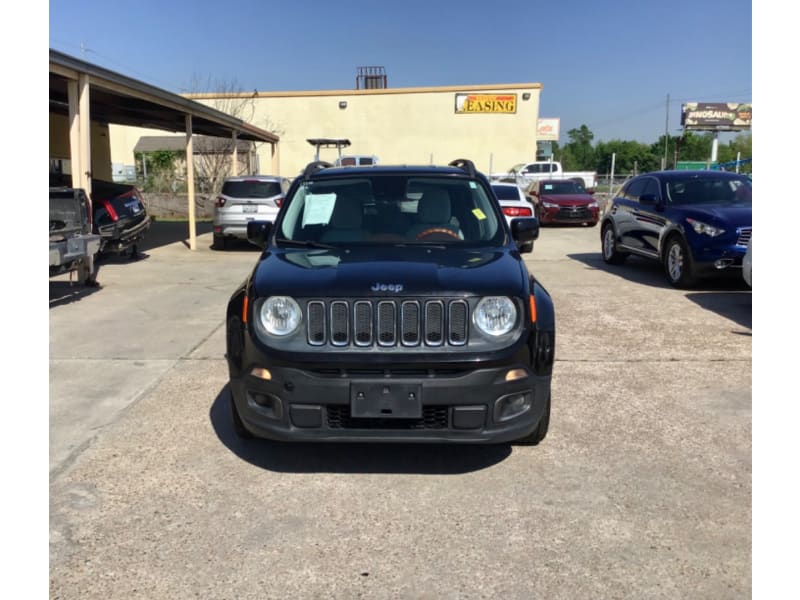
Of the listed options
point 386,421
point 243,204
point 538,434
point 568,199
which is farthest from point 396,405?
point 568,199

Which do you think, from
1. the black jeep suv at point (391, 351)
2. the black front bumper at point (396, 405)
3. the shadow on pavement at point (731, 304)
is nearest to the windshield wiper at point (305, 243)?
the black jeep suv at point (391, 351)

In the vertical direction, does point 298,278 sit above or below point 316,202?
below

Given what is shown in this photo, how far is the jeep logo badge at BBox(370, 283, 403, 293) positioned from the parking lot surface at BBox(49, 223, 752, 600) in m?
1.07

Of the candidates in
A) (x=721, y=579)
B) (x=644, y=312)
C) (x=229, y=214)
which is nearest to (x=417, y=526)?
(x=721, y=579)

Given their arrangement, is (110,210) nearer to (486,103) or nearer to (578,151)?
(486,103)

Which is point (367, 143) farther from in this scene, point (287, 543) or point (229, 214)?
point (287, 543)

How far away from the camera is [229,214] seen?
48.1ft

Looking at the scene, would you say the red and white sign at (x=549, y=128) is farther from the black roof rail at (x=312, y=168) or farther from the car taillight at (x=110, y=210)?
the black roof rail at (x=312, y=168)

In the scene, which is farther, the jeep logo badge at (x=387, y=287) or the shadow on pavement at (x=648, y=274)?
the shadow on pavement at (x=648, y=274)

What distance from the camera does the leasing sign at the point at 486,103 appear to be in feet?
117

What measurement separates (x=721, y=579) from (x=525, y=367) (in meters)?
1.27

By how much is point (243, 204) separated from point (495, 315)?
1192 cm

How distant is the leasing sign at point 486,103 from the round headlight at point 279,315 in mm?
33908

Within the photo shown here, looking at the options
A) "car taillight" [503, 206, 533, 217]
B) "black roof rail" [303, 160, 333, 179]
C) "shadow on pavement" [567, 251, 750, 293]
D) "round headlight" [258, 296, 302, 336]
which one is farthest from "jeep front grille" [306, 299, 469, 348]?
"car taillight" [503, 206, 533, 217]
